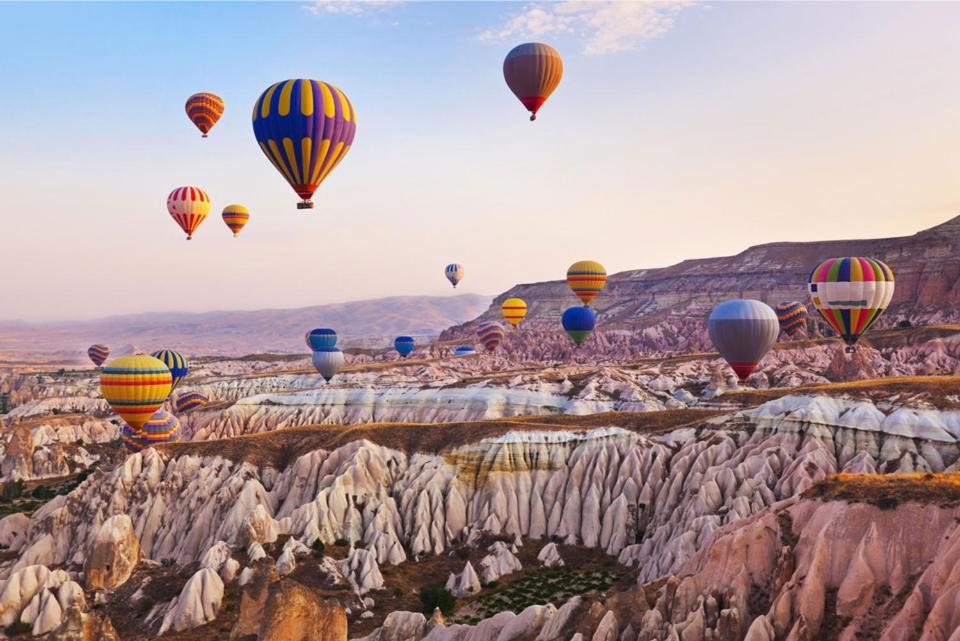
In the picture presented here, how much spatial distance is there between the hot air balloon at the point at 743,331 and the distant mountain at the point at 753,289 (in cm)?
9314

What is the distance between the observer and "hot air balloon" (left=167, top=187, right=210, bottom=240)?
83.8 metres

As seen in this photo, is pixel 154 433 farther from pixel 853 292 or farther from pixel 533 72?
pixel 853 292

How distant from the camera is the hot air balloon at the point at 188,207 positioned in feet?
275

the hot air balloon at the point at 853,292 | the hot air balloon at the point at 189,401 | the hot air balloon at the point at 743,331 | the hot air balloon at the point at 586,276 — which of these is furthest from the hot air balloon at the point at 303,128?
the hot air balloon at the point at 189,401

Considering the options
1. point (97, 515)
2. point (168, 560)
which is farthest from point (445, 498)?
point (97, 515)

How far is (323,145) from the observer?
47.5m

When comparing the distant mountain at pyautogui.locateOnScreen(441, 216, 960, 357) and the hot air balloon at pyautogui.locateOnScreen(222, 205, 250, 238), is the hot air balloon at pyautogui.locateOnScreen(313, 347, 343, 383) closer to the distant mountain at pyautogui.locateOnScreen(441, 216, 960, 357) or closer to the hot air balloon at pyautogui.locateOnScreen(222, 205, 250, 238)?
the hot air balloon at pyautogui.locateOnScreen(222, 205, 250, 238)

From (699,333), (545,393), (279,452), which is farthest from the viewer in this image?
(699,333)

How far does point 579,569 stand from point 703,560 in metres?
21.0

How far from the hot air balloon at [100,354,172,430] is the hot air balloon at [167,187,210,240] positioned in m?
28.9

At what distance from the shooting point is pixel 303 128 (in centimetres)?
4631

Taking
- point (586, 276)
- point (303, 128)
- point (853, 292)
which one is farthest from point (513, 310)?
point (303, 128)

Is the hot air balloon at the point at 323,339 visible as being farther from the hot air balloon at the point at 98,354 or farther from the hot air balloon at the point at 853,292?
the hot air balloon at the point at 853,292

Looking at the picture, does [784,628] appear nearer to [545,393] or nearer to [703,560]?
[703,560]
